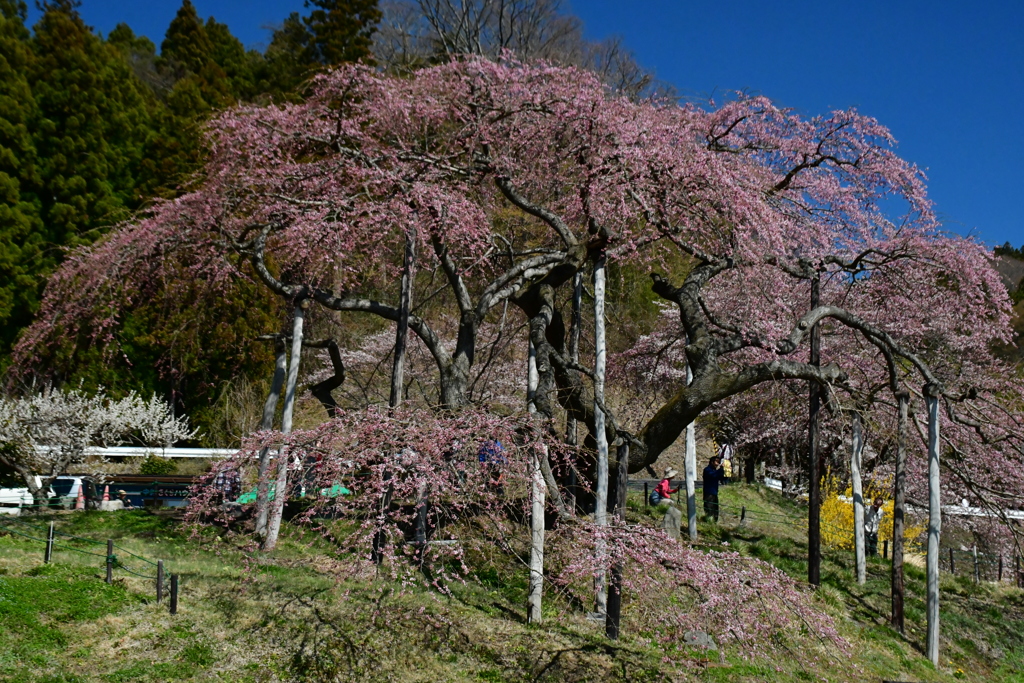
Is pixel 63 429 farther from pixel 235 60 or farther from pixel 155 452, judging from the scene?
pixel 235 60

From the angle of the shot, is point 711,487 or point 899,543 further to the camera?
point 711,487

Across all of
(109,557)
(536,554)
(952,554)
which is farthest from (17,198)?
(952,554)

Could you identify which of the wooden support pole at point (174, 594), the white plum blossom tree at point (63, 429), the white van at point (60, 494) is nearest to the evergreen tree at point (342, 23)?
the white plum blossom tree at point (63, 429)

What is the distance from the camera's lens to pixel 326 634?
8750mm

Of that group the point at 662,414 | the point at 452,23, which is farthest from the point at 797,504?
the point at 452,23

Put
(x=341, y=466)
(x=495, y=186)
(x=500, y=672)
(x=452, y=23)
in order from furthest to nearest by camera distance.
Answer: (x=452, y=23), (x=495, y=186), (x=500, y=672), (x=341, y=466)

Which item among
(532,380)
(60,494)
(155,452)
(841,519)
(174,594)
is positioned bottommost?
(174,594)

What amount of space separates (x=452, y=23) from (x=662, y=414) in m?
25.3

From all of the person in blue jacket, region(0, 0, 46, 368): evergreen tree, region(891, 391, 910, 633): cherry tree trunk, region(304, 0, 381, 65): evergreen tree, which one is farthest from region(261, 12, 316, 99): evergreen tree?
region(891, 391, 910, 633): cherry tree trunk

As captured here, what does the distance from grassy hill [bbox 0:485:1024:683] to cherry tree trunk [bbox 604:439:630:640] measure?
8.3 inches

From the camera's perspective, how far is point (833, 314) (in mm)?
11875

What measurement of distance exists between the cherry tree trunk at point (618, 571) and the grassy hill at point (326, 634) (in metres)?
0.21

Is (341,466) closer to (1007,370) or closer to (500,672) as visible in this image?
(500,672)

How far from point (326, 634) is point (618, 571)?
3081mm
